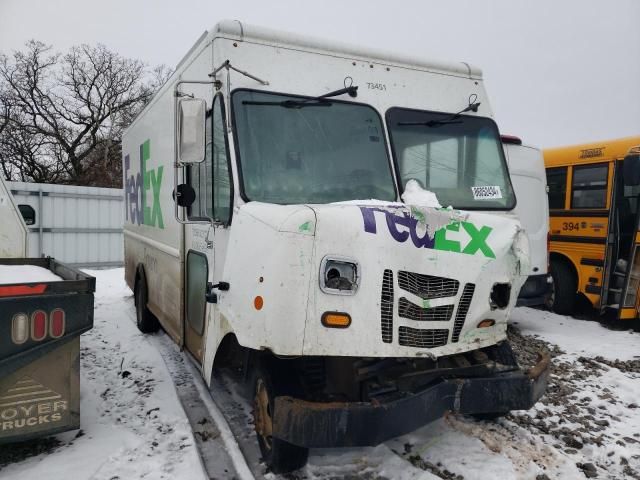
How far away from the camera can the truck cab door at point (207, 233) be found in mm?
3559

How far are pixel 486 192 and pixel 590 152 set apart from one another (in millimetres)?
5188

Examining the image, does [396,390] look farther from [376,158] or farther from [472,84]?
[472,84]

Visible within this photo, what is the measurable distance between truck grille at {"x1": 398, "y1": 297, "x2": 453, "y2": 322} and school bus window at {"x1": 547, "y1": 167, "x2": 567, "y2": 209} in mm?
6613

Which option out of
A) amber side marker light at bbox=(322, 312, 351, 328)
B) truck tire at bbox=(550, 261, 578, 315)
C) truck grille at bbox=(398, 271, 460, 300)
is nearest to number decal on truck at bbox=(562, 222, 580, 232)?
truck tire at bbox=(550, 261, 578, 315)

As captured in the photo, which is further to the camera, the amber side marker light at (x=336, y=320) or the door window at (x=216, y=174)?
the door window at (x=216, y=174)

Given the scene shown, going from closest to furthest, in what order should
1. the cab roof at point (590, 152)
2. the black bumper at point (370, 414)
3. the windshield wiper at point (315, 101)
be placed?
1. the black bumper at point (370, 414)
2. the windshield wiper at point (315, 101)
3. the cab roof at point (590, 152)

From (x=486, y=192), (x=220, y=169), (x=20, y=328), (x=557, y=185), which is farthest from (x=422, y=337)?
(x=557, y=185)

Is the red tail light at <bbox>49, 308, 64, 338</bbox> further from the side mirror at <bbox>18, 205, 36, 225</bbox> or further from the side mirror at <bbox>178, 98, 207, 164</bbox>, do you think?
the side mirror at <bbox>18, 205, 36, 225</bbox>

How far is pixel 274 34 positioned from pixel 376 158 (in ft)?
3.84

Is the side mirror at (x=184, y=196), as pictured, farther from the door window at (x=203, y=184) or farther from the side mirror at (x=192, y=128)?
the side mirror at (x=192, y=128)

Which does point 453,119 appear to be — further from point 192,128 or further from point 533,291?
point 533,291

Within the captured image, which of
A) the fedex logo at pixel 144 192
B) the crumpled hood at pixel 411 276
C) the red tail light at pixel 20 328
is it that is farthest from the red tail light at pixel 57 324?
the fedex logo at pixel 144 192

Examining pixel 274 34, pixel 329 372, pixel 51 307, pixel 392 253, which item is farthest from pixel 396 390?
pixel 274 34

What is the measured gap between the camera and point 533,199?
7574mm
